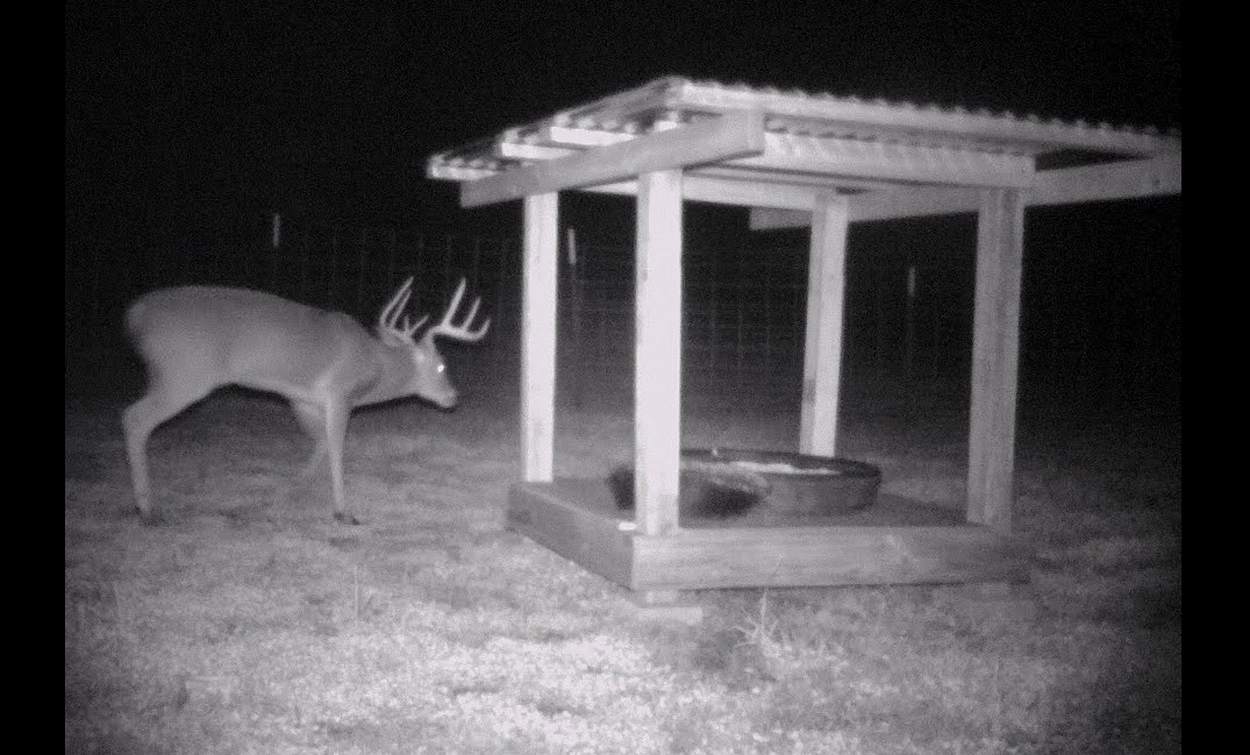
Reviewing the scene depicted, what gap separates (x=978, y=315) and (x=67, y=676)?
3.86 metres

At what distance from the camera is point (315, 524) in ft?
21.7

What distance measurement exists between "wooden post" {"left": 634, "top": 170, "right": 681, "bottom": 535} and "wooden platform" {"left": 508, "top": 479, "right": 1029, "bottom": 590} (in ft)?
0.46

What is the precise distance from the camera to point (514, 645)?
441cm

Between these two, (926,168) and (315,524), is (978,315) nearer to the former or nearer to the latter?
(926,168)

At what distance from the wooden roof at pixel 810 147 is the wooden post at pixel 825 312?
1.44ft

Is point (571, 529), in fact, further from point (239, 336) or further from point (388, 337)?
point (388, 337)

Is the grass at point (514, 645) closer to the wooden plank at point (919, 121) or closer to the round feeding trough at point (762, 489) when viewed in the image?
the round feeding trough at point (762, 489)

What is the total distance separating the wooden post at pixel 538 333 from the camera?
20.0 ft

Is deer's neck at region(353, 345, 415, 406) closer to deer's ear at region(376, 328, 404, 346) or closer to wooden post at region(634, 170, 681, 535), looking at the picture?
deer's ear at region(376, 328, 404, 346)

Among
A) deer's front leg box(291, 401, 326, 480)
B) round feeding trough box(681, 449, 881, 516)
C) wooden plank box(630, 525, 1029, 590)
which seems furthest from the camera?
deer's front leg box(291, 401, 326, 480)

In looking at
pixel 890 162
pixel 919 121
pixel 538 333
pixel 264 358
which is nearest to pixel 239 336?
pixel 264 358

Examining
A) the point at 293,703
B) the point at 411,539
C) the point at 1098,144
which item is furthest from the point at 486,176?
the point at 293,703

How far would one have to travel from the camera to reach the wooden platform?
191 inches

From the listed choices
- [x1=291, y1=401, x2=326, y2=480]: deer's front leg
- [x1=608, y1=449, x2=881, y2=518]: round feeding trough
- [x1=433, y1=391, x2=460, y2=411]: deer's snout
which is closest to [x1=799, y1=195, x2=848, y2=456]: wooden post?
[x1=608, y1=449, x2=881, y2=518]: round feeding trough
